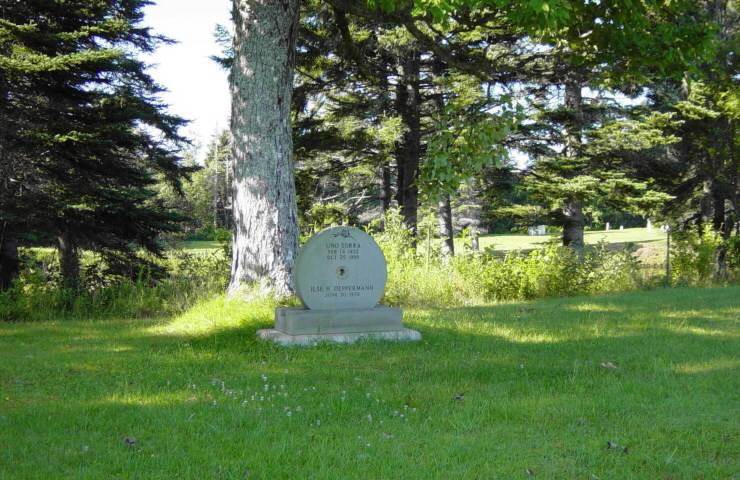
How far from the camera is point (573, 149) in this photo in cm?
1952

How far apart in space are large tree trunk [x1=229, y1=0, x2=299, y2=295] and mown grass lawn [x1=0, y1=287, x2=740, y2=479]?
889mm

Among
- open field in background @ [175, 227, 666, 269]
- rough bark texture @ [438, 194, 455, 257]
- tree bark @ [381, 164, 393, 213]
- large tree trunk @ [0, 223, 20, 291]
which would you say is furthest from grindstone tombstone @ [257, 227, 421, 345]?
tree bark @ [381, 164, 393, 213]

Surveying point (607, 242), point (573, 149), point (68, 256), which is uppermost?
point (573, 149)

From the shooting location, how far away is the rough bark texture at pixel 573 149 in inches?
754

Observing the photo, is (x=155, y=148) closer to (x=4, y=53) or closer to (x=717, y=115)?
(x=4, y=53)

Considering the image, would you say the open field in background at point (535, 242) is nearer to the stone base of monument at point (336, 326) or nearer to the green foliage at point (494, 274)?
the green foliage at point (494, 274)

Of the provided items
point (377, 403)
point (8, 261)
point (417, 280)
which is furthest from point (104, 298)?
point (377, 403)

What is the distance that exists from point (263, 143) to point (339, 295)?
2694 millimetres

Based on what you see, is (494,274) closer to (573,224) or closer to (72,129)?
(573,224)

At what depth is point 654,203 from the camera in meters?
18.5

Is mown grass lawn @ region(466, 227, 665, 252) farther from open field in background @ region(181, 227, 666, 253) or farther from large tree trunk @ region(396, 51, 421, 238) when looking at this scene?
large tree trunk @ region(396, 51, 421, 238)

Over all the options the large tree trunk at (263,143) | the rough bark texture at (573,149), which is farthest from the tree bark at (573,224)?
the large tree trunk at (263,143)

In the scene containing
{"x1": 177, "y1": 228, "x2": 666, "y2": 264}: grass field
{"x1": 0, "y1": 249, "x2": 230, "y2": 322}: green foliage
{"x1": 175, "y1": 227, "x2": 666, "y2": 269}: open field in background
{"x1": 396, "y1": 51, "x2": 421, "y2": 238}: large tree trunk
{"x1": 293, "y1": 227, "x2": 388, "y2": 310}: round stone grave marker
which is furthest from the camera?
{"x1": 177, "y1": 228, "x2": 666, "y2": 264}: grass field

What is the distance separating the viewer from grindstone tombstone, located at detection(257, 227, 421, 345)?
822 cm
